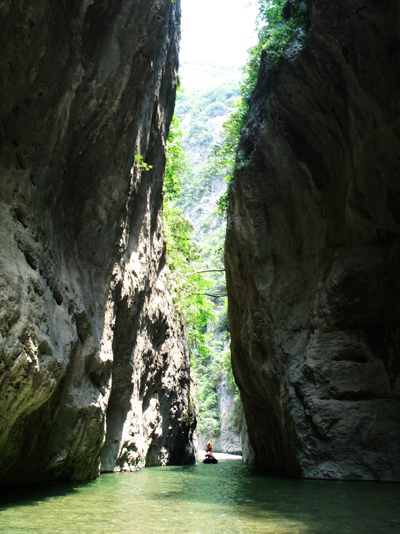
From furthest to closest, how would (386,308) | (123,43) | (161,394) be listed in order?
(161,394)
(386,308)
(123,43)

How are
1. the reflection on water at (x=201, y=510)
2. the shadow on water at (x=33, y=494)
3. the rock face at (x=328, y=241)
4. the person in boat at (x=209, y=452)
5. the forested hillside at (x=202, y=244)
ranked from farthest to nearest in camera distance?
the forested hillside at (x=202, y=244) < the person in boat at (x=209, y=452) < the rock face at (x=328, y=241) < the shadow on water at (x=33, y=494) < the reflection on water at (x=201, y=510)

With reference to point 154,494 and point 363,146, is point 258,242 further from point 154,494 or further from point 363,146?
point 154,494

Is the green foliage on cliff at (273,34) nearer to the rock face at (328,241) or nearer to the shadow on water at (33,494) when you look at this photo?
the rock face at (328,241)

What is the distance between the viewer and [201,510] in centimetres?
479

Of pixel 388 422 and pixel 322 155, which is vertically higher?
pixel 322 155

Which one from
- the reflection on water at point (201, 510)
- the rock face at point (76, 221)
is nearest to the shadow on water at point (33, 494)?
the reflection on water at point (201, 510)

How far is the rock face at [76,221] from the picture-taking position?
5.70m

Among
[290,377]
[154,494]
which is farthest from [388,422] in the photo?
[154,494]

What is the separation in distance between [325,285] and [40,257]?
635 cm

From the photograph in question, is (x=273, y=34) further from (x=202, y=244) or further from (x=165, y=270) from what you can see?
(x=202, y=244)

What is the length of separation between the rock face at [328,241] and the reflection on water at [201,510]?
2.22m

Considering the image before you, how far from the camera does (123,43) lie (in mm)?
8281

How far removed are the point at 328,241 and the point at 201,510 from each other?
23.8ft

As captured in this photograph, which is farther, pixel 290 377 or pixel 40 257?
pixel 290 377
